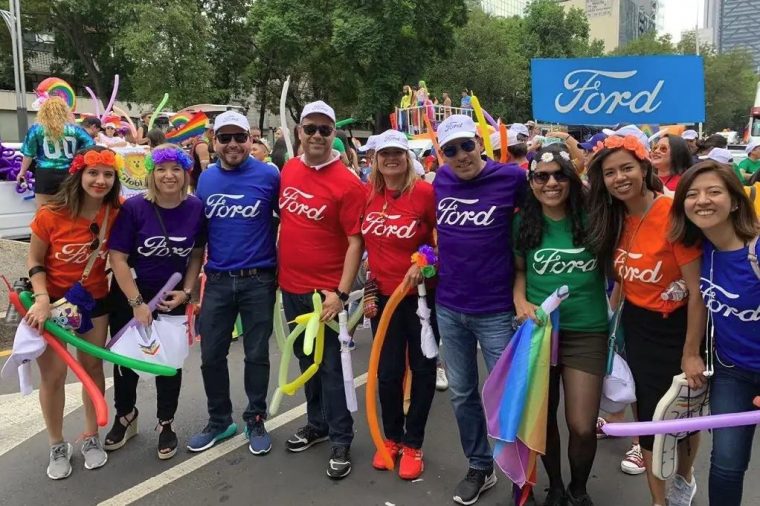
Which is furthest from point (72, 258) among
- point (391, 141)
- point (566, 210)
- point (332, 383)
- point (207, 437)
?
point (566, 210)

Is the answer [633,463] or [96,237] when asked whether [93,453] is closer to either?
[96,237]

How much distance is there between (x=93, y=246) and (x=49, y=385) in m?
0.83

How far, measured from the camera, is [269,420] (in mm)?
3949

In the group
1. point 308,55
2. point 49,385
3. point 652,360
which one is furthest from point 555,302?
point 308,55

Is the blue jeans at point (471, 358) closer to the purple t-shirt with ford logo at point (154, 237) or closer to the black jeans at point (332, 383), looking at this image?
the black jeans at point (332, 383)

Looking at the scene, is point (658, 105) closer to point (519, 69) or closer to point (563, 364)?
point (563, 364)

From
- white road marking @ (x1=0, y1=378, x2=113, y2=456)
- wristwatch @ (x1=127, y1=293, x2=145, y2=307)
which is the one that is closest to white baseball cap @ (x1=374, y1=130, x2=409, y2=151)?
wristwatch @ (x1=127, y1=293, x2=145, y2=307)

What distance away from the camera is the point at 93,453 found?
133 inches

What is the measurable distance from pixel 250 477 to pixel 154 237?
4.78ft

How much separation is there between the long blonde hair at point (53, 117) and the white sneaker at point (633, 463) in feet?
17.8

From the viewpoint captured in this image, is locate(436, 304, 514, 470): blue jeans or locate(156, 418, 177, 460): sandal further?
locate(156, 418, 177, 460): sandal

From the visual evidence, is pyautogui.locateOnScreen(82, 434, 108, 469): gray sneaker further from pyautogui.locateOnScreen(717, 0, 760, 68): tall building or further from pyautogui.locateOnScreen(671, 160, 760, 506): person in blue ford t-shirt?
pyautogui.locateOnScreen(717, 0, 760, 68): tall building

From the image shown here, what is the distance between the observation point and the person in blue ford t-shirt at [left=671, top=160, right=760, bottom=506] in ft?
7.07

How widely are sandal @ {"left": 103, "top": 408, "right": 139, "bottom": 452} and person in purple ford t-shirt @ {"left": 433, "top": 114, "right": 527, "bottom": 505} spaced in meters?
2.09
